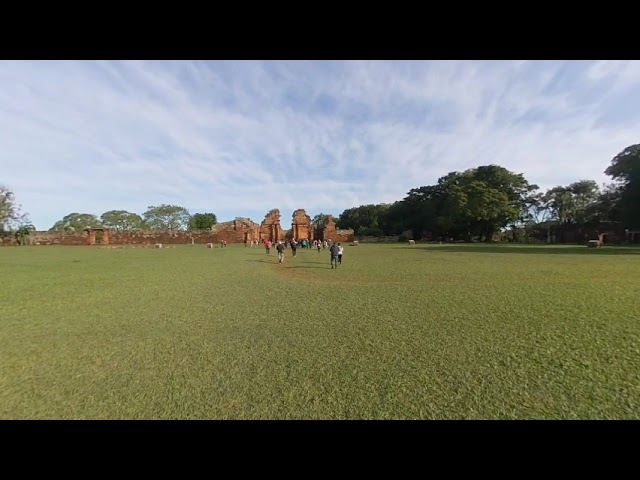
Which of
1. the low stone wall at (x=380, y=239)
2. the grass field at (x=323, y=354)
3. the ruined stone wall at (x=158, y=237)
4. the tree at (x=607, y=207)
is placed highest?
the tree at (x=607, y=207)

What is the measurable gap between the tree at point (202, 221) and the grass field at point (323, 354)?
6156 centimetres

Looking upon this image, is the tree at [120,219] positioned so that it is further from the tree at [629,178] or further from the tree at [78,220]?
the tree at [629,178]

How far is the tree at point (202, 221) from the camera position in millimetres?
65231

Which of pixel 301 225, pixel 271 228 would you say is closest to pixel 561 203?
pixel 301 225

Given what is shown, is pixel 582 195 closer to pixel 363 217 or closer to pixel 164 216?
pixel 363 217

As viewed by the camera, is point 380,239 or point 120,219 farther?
point 120,219

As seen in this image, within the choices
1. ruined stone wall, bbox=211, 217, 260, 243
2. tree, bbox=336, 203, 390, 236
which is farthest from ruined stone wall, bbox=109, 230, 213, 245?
tree, bbox=336, 203, 390, 236

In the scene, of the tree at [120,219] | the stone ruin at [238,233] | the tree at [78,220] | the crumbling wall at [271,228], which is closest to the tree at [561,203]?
the stone ruin at [238,233]

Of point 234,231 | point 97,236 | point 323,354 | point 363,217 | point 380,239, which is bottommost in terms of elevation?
point 323,354

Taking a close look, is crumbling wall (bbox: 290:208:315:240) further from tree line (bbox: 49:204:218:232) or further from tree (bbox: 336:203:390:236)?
tree line (bbox: 49:204:218:232)

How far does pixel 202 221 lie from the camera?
215 feet

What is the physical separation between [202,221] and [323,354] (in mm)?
67882
